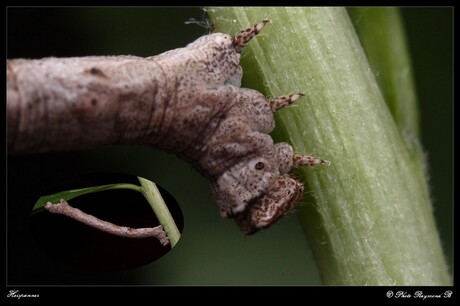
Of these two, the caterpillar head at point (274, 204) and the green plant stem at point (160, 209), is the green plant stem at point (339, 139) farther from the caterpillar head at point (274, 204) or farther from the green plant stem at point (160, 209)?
the green plant stem at point (160, 209)

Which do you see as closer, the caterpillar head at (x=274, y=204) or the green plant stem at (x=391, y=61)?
the caterpillar head at (x=274, y=204)

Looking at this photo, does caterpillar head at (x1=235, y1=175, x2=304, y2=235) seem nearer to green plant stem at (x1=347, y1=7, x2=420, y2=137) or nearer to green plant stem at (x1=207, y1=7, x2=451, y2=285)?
green plant stem at (x1=207, y1=7, x2=451, y2=285)

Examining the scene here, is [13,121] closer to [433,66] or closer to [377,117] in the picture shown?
[377,117]

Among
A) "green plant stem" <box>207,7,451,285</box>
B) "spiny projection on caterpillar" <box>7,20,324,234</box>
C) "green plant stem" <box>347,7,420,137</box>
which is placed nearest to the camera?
"spiny projection on caterpillar" <box>7,20,324,234</box>

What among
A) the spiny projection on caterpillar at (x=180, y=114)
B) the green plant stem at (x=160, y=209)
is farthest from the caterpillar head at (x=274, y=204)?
the green plant stem at (x=160, y=209)

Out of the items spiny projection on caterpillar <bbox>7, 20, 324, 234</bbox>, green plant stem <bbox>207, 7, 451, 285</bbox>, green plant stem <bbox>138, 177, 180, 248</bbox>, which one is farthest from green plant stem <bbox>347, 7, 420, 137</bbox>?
green plant stem <bbox>138, 177, 180, 248</bbox>

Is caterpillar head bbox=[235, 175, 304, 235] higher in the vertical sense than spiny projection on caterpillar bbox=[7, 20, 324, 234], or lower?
lower

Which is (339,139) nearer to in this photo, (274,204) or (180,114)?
(274,204)

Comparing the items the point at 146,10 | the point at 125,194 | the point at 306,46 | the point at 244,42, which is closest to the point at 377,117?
the point at 306,46
